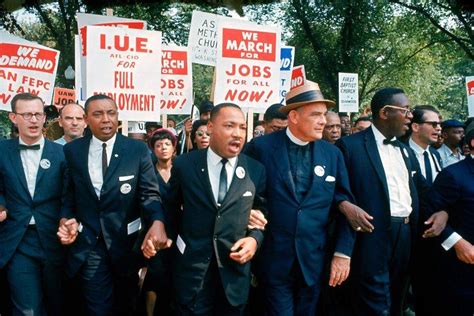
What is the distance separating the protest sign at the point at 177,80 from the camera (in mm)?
9383

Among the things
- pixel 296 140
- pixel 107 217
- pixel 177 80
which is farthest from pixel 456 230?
pixel 177 80

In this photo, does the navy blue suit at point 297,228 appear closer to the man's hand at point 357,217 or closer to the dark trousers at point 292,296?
the dark trousers at point 292,296

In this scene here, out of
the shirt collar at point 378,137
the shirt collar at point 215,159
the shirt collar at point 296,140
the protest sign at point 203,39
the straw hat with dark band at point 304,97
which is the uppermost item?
the protest sign at point 203,39

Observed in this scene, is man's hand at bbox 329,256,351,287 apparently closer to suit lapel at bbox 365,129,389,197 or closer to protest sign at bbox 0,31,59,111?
suit lapel at bbox 365,129,389,197

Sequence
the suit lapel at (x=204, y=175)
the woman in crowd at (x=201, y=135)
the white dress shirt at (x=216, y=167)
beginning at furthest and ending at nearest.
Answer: the woman in crowd at (x=201, y=135), the white dress shirt at (x=216, y=167), the suit lapel at (x=204, y=175)

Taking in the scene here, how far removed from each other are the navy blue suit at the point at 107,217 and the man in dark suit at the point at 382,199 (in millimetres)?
1787

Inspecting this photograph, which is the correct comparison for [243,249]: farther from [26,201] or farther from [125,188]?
[26,201]

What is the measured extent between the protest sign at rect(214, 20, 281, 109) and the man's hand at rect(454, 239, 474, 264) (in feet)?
11.2

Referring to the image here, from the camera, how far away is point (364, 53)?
86.8 feet

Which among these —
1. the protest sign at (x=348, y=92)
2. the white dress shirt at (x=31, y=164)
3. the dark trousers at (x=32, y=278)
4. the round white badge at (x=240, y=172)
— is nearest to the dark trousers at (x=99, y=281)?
the dark trousers at (x=32, y=278)

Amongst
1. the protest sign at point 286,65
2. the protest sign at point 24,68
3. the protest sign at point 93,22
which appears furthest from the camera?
the protest sign at point 286,65

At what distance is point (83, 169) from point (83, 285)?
3.10 feet

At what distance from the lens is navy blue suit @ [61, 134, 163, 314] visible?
4.60 metres

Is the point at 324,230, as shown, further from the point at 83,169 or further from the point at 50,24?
the point at 50,24
